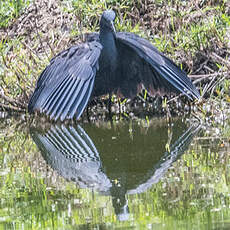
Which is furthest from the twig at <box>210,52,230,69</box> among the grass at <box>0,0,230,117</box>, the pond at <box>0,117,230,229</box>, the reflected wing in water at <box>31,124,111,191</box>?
the reflected wing in water at <box>31,124,111,191</box>

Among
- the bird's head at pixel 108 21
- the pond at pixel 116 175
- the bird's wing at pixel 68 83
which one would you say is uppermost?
the bird's head at pixel 108 21

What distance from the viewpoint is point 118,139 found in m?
6.96

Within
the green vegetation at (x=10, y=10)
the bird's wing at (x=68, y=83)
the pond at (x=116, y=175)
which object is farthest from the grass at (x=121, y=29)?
the bird's wing at (x=68, y=83)

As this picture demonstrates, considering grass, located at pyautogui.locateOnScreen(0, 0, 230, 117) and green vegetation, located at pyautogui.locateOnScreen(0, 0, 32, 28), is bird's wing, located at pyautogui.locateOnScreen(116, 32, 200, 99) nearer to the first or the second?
grass, located at pyautogui.locateOnScreen(0, 0, 230, 117)

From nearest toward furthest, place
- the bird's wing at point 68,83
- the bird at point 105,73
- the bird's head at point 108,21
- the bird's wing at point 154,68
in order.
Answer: the bird's wing at point 68,83, the bird at point 105,73, the bird's wing at point 154,68, the bird's head at point 108,21

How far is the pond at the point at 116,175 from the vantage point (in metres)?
4.72

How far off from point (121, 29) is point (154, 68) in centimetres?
172

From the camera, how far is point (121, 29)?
9.02 m

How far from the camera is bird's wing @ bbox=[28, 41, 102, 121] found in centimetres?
637

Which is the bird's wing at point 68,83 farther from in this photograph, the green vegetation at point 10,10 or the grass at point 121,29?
the green vegetation at point 10,10

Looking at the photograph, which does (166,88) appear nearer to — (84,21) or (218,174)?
(84,21)

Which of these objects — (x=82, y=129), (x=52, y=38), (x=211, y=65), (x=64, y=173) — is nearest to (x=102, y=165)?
(x=64, y=173)

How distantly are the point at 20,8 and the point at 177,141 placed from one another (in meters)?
4.42

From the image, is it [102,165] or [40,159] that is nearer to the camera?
[102,165]
